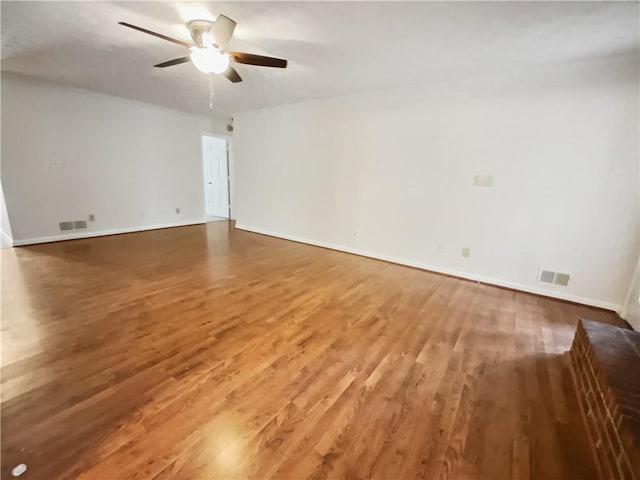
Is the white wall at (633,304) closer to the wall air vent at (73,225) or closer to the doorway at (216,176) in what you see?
the doorway at (216,176)

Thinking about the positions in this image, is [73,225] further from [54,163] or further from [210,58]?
[210,58]

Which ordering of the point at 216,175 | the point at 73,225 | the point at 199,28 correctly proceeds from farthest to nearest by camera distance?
the point at 216,175, the point at 73,225, the point at 199,28

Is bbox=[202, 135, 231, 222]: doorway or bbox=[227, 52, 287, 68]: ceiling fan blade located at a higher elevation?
bbox=[227, 52, 287, 68]: ceiling fan blade

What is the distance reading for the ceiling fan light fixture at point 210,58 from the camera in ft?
8.03

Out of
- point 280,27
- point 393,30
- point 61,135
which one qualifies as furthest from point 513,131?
point 61,135

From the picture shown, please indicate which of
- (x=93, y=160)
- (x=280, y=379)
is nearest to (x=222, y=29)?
(x=280, y=379)

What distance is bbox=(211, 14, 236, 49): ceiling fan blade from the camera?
6.77 feet

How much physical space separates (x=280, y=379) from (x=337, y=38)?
2.84m

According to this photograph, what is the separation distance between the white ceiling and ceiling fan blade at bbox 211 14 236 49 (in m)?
0.15

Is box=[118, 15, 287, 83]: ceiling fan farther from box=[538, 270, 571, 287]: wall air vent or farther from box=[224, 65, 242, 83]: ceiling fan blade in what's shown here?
box=[538, 270, 571, 287]: wall air vent

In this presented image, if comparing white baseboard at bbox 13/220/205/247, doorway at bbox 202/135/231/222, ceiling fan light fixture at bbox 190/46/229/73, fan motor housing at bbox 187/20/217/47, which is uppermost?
fan motor housing at bbox 187/20/217/47

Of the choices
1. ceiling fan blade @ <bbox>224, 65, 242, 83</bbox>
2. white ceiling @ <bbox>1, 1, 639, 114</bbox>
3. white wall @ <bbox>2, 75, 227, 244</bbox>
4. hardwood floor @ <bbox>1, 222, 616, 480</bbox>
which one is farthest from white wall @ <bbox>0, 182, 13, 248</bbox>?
ceiling fan blade @ <bbox>224, 65, 242, 83</bbox>

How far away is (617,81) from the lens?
2.76m

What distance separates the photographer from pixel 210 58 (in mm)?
2486
